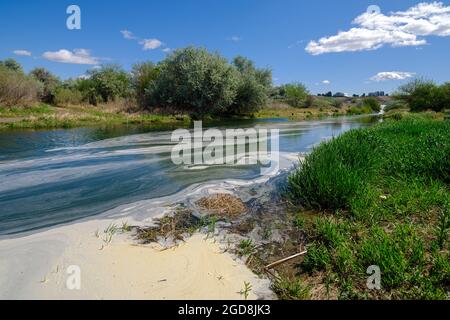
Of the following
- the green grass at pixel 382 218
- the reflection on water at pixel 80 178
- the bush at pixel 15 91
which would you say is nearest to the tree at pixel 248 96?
the bush at pixel 15 91

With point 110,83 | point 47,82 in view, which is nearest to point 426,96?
point 110,83

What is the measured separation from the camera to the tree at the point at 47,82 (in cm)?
3722

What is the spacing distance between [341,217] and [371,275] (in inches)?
58.3

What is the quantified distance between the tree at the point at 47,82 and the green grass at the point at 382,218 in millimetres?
39331

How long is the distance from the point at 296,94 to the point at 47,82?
176ft

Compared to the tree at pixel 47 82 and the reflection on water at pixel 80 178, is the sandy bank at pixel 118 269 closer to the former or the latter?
the reflection on water at pixel 80 178

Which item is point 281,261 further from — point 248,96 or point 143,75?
point 143,75

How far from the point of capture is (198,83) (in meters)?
30.9

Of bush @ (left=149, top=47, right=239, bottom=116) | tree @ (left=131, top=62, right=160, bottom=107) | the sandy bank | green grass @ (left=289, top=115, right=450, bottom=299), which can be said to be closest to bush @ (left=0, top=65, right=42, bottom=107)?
bush @ (left=149, top=47, right=239, bottom=116)

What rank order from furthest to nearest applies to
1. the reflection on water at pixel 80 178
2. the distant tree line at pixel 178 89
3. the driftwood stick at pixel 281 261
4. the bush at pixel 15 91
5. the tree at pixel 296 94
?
the tree at pixel 296 94, the distant tree line at pixel 178 89, the bush at pixel 15 91, the reflection on water at pixel 80 178, the driftwood stick at pixel 281 261

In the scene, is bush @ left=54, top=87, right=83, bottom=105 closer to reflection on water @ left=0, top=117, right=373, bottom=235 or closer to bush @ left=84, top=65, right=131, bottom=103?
bush @ left=84, top=65, right=131, bottom=103

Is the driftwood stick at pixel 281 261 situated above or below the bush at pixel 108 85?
below

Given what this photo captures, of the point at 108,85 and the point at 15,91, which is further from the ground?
the point at 108,85
